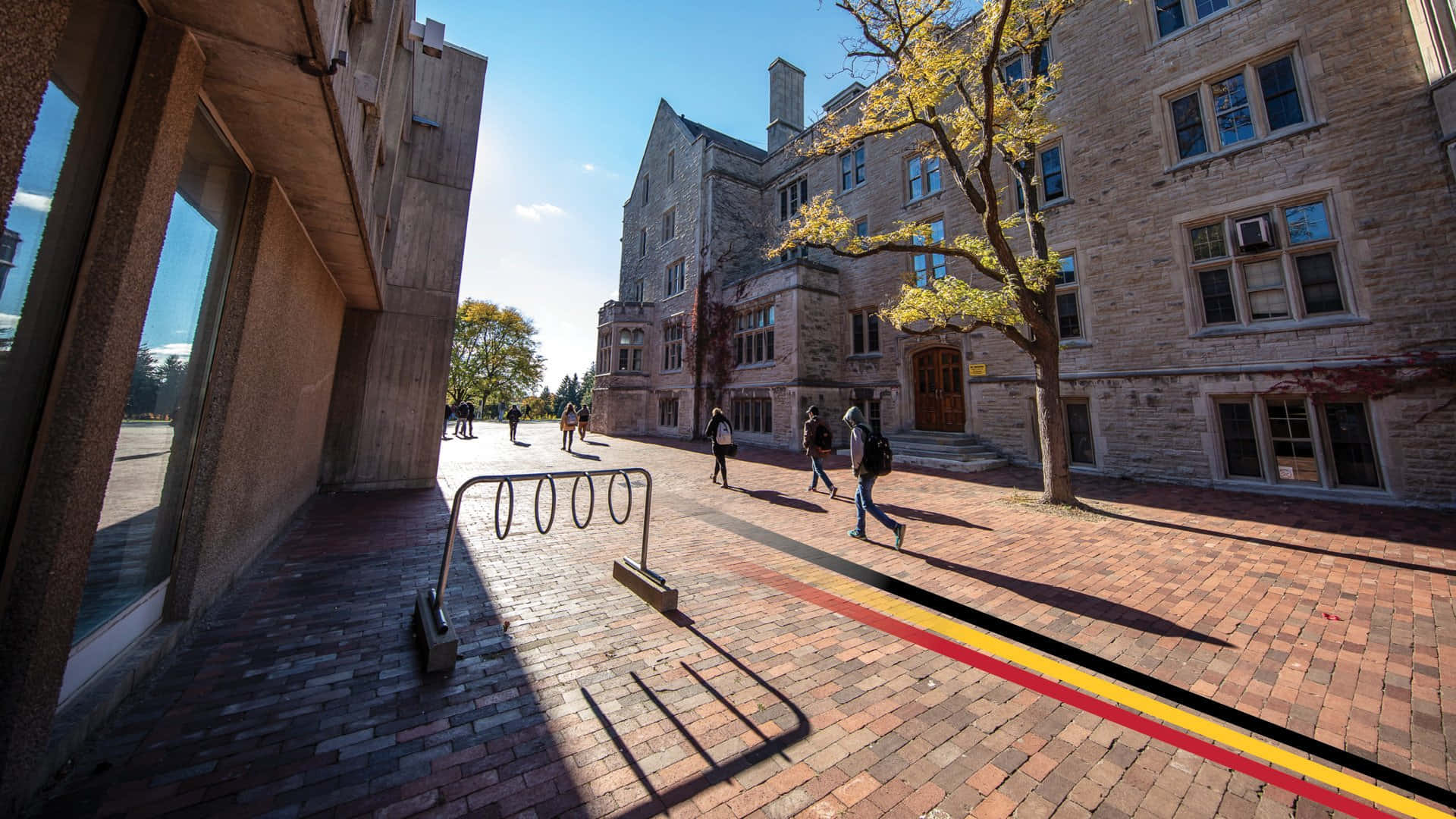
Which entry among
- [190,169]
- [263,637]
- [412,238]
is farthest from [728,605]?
A: [412,238]

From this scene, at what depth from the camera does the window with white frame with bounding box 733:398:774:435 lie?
62.0 ft

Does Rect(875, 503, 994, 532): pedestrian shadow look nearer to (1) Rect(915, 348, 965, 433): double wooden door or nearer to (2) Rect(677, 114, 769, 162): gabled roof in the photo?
(1) Rect(915, 348, 965, 433): double wooden door

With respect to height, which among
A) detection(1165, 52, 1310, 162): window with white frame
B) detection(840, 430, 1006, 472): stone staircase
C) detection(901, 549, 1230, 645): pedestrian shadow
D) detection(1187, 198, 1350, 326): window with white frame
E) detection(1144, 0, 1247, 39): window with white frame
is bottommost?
detection(901, 549, 1230, 645): pedestrian shadow

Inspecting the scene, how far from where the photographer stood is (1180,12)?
Answer: 36.4 ft

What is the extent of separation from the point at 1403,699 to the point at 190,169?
8377 mm

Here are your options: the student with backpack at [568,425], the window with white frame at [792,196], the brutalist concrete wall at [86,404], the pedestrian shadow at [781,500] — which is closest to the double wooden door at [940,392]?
the pedestrian shadow at [781,500]

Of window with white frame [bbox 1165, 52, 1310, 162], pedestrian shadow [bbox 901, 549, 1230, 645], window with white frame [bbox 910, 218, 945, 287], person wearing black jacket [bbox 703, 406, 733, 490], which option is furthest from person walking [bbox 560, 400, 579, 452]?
window with white frame [bbox 1165, 52, 1310, 162]

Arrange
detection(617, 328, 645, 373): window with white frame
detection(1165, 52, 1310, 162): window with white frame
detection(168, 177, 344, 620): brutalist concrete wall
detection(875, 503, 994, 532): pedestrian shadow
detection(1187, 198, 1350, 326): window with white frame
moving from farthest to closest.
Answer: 1. detection(617, 328, 645, 373): window with white frame
2. detection(1165, 52, 1310, 162): window with white frame
3. detection(1187, 198, 1350, 326): window with white frame
4. detection(875, 503, 994, 532): pedestrian shadow
5. detection(168, 177, 344, 620): brutalist concrete wall

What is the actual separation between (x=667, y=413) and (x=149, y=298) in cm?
2190

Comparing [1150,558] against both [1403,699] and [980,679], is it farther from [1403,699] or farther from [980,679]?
[980,679]

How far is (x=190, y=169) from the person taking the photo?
292 cm

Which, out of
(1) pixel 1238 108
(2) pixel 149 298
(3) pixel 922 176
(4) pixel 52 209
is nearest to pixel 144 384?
(2) pixel 149 298

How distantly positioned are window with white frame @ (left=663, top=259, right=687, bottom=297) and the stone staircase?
563 inches

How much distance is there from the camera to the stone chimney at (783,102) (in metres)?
24.1
